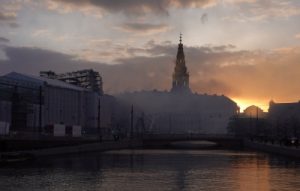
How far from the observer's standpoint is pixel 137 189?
121ft

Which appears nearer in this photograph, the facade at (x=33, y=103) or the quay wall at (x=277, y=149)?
the quay wall at (x=277, y=149)

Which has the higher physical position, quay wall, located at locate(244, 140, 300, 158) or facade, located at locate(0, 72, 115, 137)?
facade, located at locate(0, 72, 115, 137)

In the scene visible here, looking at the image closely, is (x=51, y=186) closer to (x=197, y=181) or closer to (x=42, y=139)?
(x=197, y=181)

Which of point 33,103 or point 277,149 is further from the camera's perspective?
point 33,103

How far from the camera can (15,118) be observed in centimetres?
14800

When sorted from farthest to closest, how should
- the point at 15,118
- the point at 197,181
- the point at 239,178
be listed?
the point at 15,118
the point at 239,178
the point at 197,181

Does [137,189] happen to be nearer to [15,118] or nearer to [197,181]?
[197,181]

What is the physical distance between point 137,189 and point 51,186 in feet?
21.1

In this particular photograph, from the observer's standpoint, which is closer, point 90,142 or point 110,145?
point 90,142

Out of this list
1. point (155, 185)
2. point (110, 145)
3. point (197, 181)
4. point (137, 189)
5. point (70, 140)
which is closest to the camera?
point (137, 189)

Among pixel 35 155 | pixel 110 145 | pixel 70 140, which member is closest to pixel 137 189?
pixel 35 155

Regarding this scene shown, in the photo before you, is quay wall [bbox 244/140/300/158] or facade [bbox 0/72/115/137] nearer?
quay wall [bbox 244/140/300/158]

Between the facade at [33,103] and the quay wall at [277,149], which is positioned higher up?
the facade at [33,103]

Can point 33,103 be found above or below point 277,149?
above
